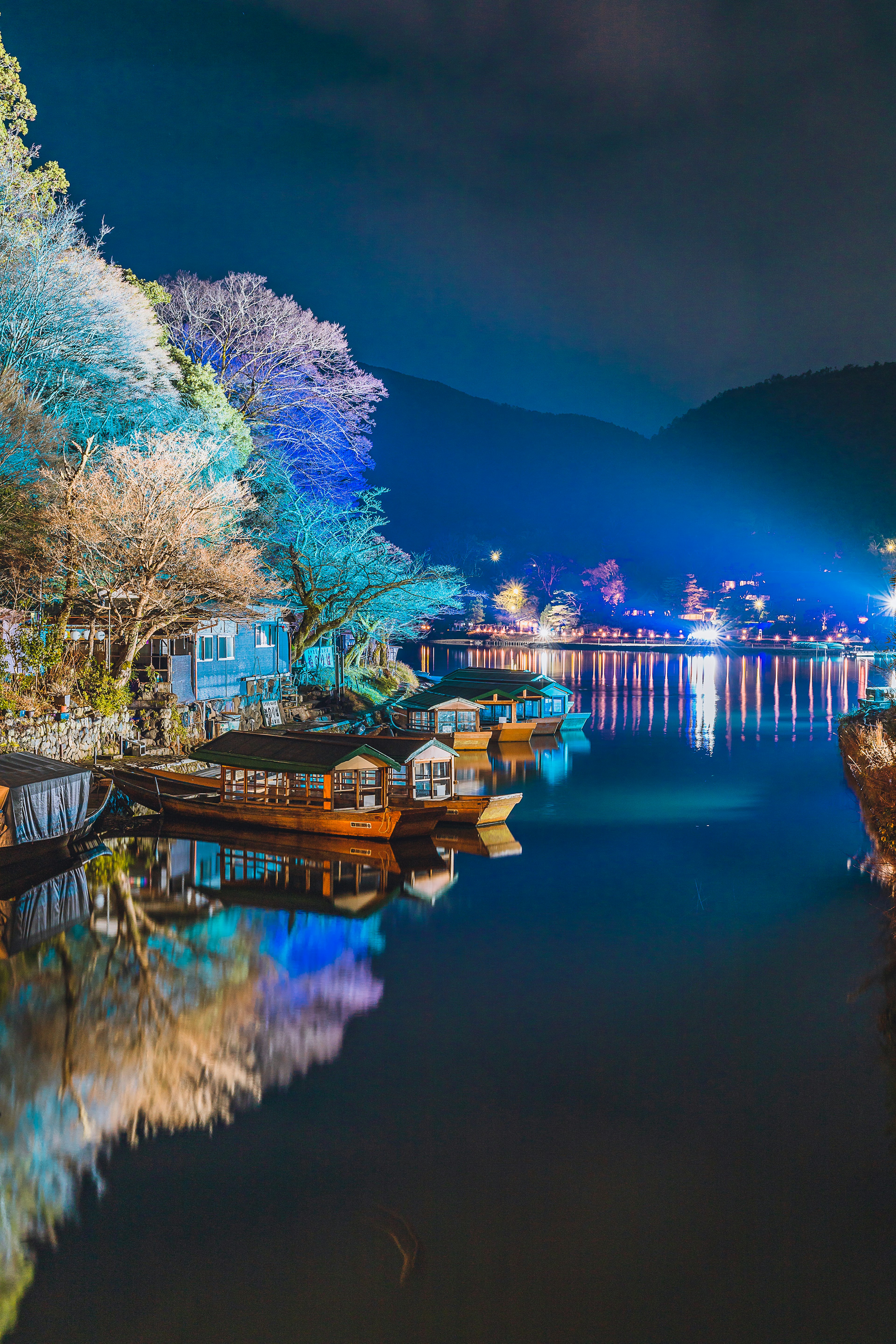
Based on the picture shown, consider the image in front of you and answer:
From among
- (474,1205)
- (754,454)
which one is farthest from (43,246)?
(754,454)

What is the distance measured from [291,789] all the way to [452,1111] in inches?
426

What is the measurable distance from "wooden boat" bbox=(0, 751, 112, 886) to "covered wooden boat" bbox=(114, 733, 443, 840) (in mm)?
2620

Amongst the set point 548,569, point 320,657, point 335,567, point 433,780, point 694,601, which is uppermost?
point 548,569

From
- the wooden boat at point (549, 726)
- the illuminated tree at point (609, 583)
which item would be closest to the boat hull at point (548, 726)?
the wooden boat at point (549, 726)

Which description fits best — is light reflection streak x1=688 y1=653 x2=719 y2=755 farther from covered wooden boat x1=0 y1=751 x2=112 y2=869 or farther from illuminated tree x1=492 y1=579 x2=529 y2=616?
illuminated tree x1=492 y1=579 x2=529 y2=616

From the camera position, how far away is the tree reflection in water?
7746 millimetres

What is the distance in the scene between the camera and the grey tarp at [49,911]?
520 inches

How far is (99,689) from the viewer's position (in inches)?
869

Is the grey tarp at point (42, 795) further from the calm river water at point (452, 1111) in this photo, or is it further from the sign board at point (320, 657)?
the sign board at point (320, 657)

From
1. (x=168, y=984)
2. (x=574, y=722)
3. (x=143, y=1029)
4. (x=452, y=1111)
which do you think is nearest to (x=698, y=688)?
(x=574, y=722)

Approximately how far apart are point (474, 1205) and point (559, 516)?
7164 inches

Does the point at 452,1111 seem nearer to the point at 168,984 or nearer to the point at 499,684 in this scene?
the point at 168,984

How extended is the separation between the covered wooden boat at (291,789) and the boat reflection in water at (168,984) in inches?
20.3

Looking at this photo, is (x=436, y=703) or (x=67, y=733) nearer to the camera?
(x=67, y=733)
